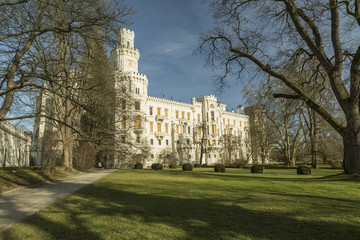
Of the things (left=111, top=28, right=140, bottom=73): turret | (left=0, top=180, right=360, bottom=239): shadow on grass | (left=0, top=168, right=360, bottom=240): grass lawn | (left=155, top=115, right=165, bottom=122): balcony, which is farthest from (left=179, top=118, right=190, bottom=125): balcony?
(left=0, top=180, right=360, bottom=239): shadow on grass

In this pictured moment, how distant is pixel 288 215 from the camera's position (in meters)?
5.26

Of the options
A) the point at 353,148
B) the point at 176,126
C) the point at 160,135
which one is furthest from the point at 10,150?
the point at 176,126

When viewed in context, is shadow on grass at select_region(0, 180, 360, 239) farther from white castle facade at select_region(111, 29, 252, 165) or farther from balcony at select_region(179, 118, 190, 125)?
balcony at select_region(179, 118, 190, 125)

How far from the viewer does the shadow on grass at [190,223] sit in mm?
4027

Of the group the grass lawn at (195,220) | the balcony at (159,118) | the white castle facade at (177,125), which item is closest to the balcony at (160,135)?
the white castle facade at (177,125)

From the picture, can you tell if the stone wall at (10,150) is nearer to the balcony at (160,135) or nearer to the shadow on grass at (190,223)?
the shadow on grass at (190,223)

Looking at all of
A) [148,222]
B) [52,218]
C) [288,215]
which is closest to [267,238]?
[288,215]

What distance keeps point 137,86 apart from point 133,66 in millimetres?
4673

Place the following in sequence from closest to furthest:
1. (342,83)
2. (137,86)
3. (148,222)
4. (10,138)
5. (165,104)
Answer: (148,222)
(342,83)
(10,138)
(137,86)
(165,104)

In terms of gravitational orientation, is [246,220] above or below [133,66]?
below

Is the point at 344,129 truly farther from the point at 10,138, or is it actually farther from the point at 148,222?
the point at 10,138

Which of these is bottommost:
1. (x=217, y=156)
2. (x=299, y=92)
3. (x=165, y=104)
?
(x=217, y=156)

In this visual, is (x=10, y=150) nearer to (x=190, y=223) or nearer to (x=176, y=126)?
(x=190, y=223)

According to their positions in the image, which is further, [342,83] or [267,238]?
[342,83]
